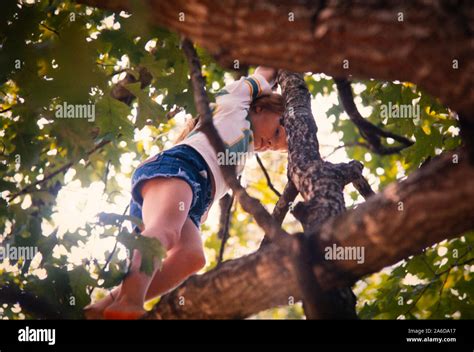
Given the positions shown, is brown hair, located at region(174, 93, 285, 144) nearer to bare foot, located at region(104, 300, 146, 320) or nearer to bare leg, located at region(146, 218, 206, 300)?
bare leg, located at region(146, 218, 206, 300)

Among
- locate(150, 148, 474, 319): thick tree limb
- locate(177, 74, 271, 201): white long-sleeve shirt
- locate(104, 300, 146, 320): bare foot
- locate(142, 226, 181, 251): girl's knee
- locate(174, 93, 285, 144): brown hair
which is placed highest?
locate(174, 93, 285, 144): brown hair

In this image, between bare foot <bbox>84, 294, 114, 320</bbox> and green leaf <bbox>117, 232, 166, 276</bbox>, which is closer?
green leaf <bbox>117, 232, 166, 276</bbox>

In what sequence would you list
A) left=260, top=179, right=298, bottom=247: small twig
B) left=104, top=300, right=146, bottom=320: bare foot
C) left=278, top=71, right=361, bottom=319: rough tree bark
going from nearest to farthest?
left=278, top=71, right=361, bottom=319: rough tree bark
left=104, top=300, right=146, bottom=320: bare foot
left=260, top=179, right=298, bottom=247: small twig

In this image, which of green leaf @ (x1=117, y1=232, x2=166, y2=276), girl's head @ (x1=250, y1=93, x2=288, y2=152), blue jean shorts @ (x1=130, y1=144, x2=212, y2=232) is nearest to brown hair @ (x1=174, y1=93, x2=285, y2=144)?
girl's head @ (x1=250, y1=93, x2=288, y2=152)

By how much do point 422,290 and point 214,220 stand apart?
15.6ft

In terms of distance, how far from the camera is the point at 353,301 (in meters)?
2.27

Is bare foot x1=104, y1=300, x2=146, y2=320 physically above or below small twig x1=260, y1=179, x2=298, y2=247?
below

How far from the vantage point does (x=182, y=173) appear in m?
3.25

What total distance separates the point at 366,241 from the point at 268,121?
2562mm

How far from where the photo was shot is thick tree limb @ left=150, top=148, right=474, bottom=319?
5.70ft

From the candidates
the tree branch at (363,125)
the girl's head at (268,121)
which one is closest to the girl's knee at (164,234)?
the girl's head at (268,121)

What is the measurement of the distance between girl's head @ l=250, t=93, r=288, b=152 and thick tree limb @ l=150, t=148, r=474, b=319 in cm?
214
